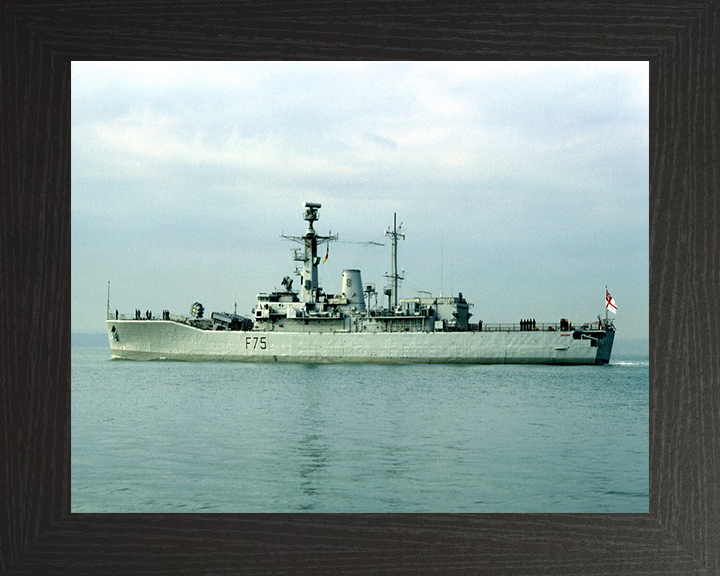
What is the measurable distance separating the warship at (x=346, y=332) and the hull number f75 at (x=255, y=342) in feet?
0.09

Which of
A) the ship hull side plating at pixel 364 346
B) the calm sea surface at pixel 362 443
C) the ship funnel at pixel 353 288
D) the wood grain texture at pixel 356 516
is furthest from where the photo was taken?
the ship funnel at pixel 353 288

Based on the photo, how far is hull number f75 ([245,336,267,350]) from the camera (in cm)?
2213

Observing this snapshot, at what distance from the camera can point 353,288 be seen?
22781mm

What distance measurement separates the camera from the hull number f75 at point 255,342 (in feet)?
72.6

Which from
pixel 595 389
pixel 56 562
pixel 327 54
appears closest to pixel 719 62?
pixel 327 54

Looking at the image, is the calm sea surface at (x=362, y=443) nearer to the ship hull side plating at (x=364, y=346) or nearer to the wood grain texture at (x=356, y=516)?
the wood grain texture at (x=356, y=516)

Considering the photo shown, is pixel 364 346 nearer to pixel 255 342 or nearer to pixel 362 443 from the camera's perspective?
pixel 255 342

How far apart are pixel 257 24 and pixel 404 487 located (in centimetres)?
407

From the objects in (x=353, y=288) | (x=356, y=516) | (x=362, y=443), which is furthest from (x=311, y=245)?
(x=356, y=516)

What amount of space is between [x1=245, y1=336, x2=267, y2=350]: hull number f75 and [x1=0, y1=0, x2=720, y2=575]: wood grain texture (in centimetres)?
2036

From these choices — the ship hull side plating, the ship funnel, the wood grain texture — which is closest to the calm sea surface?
the wood grain texture

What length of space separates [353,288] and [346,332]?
1831mm

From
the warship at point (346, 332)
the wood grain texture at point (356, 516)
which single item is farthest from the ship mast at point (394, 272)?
the wood grain texture at point (356, 516)

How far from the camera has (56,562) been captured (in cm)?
184
